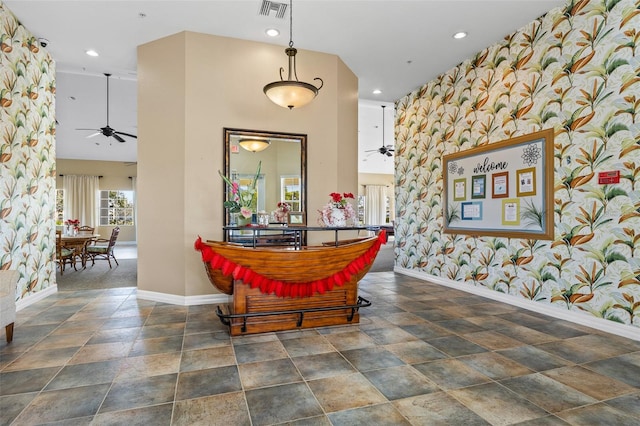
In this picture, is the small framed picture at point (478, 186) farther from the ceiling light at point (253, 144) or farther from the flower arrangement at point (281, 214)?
the ceiling light at point (253, 144)

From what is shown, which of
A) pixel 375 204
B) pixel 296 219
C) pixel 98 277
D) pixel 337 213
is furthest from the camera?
pixel 375 204

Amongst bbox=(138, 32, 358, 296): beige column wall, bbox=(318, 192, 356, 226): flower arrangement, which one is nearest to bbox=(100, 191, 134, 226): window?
bbox=(138, 32, 358, 296): beige column wall

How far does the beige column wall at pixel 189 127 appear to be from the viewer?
12.9 feet

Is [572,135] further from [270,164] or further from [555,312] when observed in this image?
[270,164]

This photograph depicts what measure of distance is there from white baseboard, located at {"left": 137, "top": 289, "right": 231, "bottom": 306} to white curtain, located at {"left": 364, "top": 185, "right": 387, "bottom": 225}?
37.7 ft

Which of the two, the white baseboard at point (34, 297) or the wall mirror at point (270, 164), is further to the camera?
the wall mirror at point (270, 164)

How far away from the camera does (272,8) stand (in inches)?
137

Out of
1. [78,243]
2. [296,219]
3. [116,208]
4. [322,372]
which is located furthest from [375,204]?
[322,372]

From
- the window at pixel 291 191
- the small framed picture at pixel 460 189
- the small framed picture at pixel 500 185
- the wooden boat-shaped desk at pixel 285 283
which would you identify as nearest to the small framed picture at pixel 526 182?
the small framed picture at pixel 500 185

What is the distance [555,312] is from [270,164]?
3471 mm

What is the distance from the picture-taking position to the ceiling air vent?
3398 millimetres

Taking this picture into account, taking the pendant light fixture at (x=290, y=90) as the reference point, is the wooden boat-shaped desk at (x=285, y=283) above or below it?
below

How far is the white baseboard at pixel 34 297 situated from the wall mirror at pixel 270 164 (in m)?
2.29

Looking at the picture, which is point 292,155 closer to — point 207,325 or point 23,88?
point 207,325
